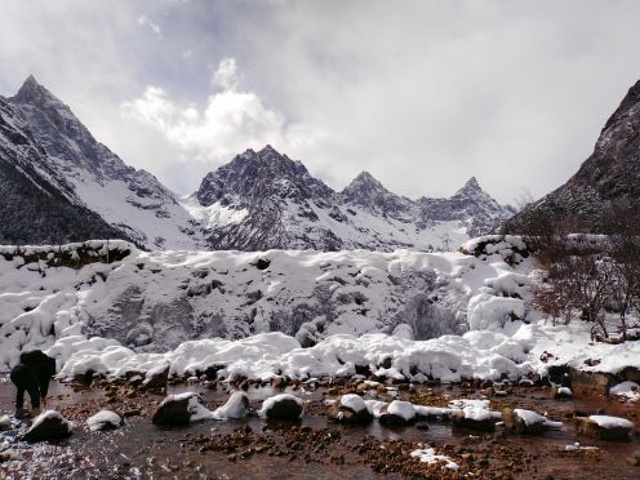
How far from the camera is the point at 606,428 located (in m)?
12.9

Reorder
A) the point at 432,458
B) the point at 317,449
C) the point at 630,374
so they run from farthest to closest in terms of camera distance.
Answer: the point at 630,374 < the point at 317,449 < the point at 432,458

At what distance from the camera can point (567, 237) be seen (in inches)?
1312

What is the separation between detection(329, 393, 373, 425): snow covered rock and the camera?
14.5m

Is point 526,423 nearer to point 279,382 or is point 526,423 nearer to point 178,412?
point 178,412

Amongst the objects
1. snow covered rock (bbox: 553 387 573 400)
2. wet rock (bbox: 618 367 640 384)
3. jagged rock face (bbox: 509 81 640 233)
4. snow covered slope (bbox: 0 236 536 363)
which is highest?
jagged rock face (bbox: 509 81 640 233)

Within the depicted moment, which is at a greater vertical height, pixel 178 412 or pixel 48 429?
pixel 48 429

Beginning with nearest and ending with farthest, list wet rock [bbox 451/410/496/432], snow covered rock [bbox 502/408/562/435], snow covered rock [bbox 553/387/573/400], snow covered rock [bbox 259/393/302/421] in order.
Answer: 1. snow covered rock [bbox 502/408/562/435]
2. wet rock [bbox 451/410/496/432]
3. snow covered rock [bbox 259/393/302/421]
4. snow covered rock [bbox 553/387/573/400]

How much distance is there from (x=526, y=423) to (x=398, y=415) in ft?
11.6

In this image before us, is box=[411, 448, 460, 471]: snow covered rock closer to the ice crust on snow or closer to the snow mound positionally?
the snow mound

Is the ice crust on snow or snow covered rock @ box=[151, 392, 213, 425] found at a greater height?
the ice crust on snow

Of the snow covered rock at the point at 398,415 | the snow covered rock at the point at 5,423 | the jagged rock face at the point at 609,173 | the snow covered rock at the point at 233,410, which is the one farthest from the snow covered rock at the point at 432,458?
the jagged rock face at the point at 609,173

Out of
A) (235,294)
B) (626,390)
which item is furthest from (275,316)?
(626,390)

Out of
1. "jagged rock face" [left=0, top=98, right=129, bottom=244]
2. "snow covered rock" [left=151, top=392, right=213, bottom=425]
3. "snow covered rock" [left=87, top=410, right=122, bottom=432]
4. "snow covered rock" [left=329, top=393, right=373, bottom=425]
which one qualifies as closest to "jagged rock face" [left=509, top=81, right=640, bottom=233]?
"snow covered rock" [left=329, top=393, right=373, bottom=425]

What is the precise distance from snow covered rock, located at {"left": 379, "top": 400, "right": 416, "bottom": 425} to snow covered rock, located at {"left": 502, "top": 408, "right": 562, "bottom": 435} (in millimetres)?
2722
